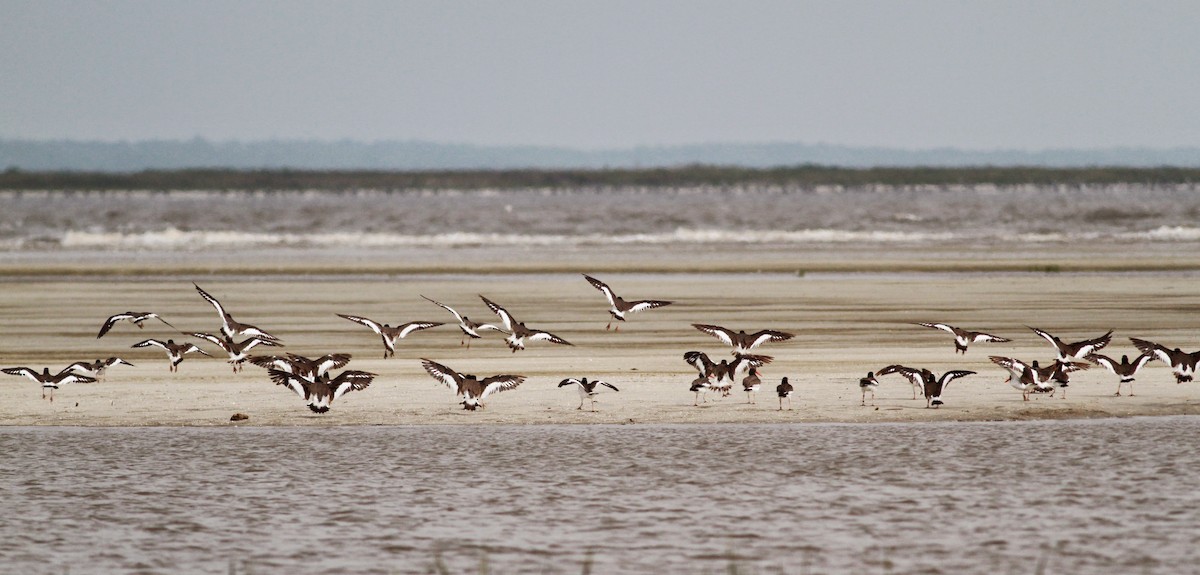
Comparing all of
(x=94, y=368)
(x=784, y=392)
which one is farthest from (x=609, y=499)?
(x=94, y=368)

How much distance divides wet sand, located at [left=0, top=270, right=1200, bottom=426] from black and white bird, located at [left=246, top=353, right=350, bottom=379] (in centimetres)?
36

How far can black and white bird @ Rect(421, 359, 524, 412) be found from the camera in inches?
632

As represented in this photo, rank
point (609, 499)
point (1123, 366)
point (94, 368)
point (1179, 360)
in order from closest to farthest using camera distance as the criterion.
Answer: point (609, 499)
point (1123, 366)
point (1179, 360)
point (94, 368)

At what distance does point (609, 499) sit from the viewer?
39.3ft

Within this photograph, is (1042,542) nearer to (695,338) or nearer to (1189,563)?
(1189,563)

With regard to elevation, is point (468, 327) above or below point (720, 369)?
above

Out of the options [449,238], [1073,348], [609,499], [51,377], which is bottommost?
[609,499]

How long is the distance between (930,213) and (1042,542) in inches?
2960

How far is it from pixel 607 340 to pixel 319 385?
24.7ft

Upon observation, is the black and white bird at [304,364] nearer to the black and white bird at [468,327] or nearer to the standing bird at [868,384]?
the black and white bird at [468,327]

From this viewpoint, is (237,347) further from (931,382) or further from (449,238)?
(449,238)

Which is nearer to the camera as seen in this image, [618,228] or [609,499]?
[609,499]

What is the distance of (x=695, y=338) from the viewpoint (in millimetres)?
23109

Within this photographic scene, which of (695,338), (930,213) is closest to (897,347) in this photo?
(695,338)
